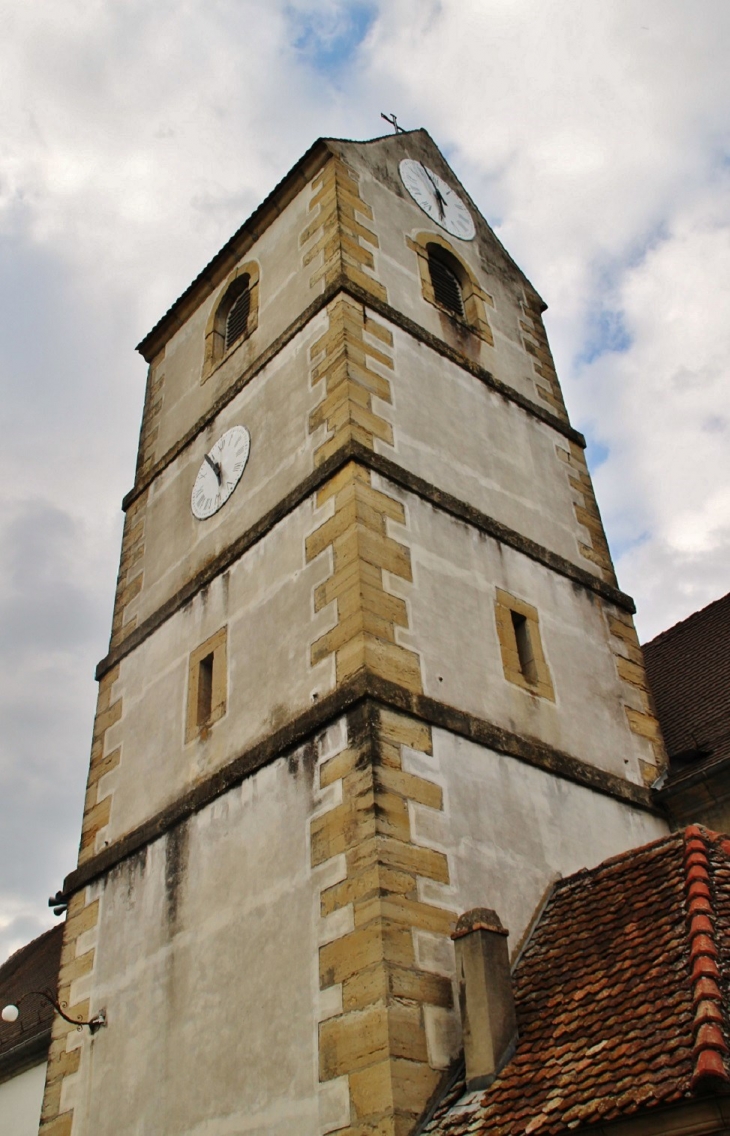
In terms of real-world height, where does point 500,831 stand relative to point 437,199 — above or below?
below

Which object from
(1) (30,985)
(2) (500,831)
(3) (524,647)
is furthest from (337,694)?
(1) (30,985)

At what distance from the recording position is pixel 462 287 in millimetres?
13992

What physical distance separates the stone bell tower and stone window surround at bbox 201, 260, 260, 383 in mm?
90

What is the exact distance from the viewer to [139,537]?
1332cm

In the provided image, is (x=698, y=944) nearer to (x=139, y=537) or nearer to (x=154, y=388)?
(x=139, y=537)

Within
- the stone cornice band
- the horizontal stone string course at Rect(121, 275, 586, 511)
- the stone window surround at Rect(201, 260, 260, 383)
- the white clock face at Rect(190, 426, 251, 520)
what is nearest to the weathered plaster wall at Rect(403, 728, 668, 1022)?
the stone cornice band

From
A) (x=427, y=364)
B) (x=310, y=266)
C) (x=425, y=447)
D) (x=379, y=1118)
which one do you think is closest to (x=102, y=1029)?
(x=379, y=1118)

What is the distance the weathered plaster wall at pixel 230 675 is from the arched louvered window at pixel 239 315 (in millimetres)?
4265

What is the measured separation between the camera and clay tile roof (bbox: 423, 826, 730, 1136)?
5.54m

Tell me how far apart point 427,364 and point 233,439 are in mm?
2330

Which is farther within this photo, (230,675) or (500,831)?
(230,675)

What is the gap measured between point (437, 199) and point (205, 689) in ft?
26.3

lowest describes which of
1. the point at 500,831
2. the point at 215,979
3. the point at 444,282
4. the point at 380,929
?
the point at 380,929

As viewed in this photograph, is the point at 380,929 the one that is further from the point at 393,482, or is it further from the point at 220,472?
the point at 220,472
